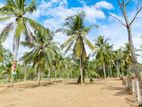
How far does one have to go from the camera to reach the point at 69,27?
34.9 metres

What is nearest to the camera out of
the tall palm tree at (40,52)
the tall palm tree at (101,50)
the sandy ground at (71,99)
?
the sandy ground at (71,99)

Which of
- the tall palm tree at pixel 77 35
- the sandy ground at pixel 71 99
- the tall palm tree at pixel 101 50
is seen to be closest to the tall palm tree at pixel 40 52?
the tall palm tree at pixel 77 35

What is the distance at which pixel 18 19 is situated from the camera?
29.1m

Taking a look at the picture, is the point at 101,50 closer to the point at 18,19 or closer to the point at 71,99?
the point at 18,19

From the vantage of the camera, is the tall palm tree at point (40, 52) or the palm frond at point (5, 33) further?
the tall palm tree at point (40, 52)

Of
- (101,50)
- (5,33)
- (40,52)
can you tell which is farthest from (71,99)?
(101,50)

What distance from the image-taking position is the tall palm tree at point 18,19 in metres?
27.5

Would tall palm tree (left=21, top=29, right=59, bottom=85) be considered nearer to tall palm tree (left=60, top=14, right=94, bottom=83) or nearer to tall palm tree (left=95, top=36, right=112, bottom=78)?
tall palm tree (left=60, top=14, right=94, bottom=83)

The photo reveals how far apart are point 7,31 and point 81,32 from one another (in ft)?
37.3

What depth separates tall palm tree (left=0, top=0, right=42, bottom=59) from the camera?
2749 centimetres

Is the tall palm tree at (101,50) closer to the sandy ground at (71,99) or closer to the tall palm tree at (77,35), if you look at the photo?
the tall palm tree at (77,35)

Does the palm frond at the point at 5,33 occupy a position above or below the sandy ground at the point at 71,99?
above

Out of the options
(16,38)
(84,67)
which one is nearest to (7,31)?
(16,38)

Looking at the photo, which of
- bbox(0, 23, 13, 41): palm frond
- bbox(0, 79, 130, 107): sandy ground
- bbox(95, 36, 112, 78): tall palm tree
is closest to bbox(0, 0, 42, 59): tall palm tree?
bbox(0, 23, 13, 41): palm frond
